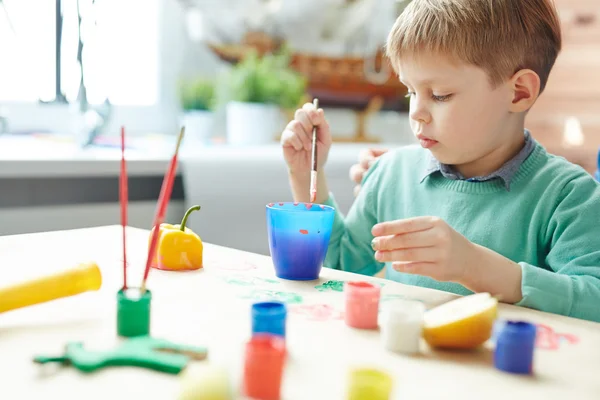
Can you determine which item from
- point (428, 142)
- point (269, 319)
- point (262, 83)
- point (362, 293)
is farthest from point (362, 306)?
point (262, 83)

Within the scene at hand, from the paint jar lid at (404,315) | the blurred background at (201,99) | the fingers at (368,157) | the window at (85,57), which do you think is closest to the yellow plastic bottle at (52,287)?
the paint jar lid at (404,315)

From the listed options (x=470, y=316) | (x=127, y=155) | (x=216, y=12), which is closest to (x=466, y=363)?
(x=470, y=316)

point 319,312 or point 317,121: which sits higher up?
point 317,121

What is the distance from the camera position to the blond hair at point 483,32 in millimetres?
1019

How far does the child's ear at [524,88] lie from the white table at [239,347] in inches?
15.2

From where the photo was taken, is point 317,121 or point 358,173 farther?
point 358,173

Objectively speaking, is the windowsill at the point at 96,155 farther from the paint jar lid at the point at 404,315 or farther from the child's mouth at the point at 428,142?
the paint jar lid at the point at 404,315

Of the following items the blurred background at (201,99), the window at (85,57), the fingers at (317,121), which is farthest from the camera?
the window at (85,57)

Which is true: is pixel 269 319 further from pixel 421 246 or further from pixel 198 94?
pixel 198 94

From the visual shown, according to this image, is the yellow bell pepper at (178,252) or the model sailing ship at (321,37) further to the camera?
the model sailing ship at (321,37)

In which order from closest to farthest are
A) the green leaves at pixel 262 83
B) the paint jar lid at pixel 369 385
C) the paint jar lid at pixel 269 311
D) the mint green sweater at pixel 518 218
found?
the paint jar lid at pixel 369 385 < the paint jar lid at pixel 269 311 < the mint green sweater at pixel 518 218 < the green leaves at pixel 262 83

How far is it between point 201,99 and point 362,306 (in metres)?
1.79

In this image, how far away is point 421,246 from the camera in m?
0.82

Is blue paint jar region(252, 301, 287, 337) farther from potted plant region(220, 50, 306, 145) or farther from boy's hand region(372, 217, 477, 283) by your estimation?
potted plant region(220, 50, 306, 145)
